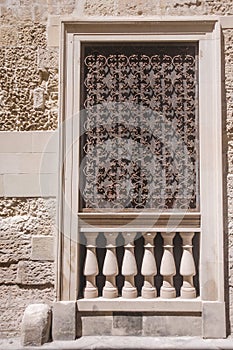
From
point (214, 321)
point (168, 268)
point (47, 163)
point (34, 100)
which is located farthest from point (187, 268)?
point (34, 100)

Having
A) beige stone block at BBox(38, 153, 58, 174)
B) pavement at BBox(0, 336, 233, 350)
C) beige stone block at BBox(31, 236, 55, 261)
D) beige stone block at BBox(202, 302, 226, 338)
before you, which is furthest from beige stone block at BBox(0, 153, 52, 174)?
beige stone block at BBox(202, 302, 226, 338)

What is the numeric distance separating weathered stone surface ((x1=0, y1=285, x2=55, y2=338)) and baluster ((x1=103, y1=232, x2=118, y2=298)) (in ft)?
1.42

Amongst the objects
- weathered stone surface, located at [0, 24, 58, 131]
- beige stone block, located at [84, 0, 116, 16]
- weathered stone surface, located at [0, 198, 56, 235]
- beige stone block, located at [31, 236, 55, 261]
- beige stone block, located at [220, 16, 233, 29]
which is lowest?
beige stone block, located at [31, 236, 55, 261]

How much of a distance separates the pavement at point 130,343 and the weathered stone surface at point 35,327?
0.04m

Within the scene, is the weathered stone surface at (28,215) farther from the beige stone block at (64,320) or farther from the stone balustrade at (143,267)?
the beige stone block at (64,320)

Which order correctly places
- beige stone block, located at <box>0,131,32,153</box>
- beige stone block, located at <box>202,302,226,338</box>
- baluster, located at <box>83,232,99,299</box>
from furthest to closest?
beige stone block, located at <box>0,131,32,153</box> < baluster, located at <box>83,232,99,299</box> < beige stone block, located at <box>202,302,226,338</box>

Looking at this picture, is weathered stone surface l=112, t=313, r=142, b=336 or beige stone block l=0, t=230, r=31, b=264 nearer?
weathered stone surface l=112, t=313, r=142, b=336

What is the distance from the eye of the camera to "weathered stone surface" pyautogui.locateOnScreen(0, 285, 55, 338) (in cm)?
279

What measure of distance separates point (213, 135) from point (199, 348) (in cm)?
157

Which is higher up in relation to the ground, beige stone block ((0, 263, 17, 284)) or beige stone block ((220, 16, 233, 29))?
beige stone block ((220, 16, 233, 29))

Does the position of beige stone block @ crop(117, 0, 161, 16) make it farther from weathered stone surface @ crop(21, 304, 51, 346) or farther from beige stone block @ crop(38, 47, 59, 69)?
weathered stone surface @ crop(21, 304, 51, 346)

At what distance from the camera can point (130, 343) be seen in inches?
103

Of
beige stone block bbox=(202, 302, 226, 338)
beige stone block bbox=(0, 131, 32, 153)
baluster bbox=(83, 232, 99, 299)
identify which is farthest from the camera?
beige stone block bbox=(0, 131, 32, 153)

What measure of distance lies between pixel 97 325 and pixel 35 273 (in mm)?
621
